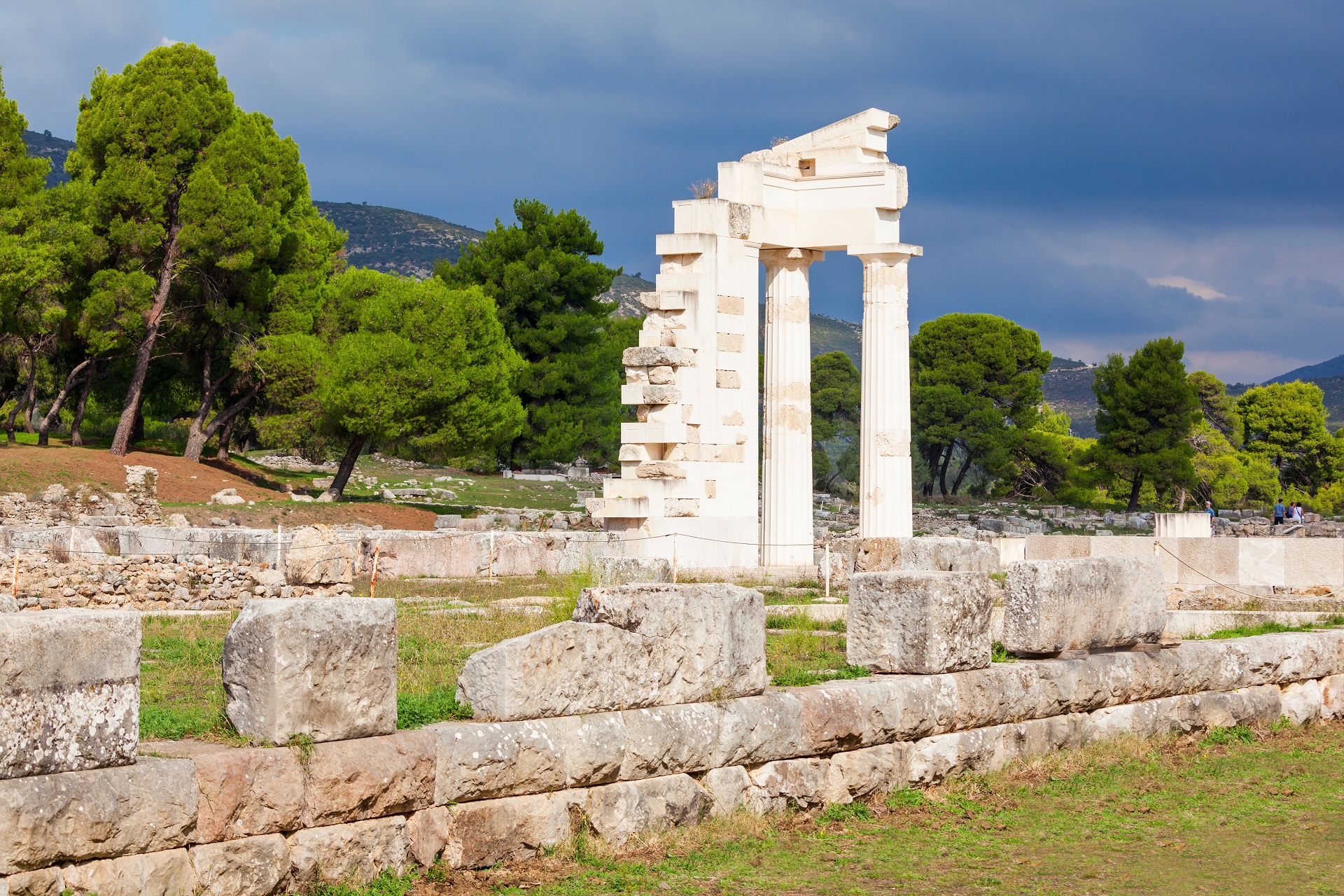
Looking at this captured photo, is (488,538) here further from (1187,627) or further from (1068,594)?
(1068,594)

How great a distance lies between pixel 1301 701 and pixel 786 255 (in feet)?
40.8

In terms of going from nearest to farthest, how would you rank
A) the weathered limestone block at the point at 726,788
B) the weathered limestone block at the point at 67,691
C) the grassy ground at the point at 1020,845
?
the weathered limestone block at the point at 67,691 → the grassy ground at the point at 1020,845 → the weathered limestone block at the point at 726,788

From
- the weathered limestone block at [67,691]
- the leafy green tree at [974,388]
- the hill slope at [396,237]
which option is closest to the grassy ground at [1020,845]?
the weathered limestone block at [67,691]

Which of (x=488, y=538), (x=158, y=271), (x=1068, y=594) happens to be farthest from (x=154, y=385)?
(x=1068, y=594)

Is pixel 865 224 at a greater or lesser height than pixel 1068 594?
greater

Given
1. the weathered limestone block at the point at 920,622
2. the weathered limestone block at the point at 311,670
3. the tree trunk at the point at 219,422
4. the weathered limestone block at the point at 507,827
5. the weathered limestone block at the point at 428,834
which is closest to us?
the weathered limestone block at the point at 311,670

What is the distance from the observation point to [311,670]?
19.3 ft

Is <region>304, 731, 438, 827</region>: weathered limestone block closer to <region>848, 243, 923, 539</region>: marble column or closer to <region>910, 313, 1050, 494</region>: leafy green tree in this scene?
<region>848, 243, 923, 539</region>: marble column

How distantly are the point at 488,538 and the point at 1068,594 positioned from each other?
11964 millimetres

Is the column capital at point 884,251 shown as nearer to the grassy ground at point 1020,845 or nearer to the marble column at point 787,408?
the marble column at point 787,408

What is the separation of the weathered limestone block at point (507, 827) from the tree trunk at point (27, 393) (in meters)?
34.8

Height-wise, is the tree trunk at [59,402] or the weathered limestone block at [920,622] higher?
the tree trunk at [59,402]

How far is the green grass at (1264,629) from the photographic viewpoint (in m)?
11.7

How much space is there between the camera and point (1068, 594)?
9500 millimetres
